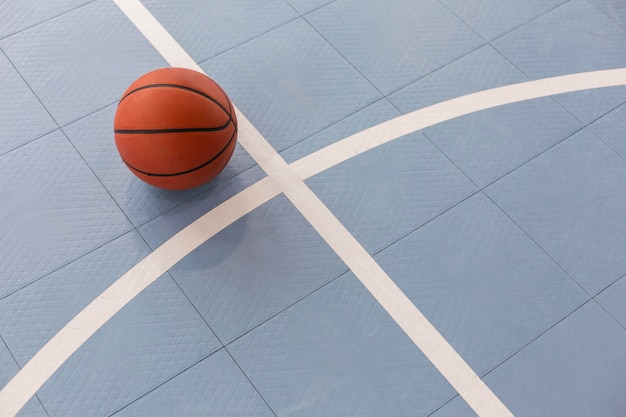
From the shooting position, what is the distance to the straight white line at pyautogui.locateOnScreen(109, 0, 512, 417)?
17.4 feet

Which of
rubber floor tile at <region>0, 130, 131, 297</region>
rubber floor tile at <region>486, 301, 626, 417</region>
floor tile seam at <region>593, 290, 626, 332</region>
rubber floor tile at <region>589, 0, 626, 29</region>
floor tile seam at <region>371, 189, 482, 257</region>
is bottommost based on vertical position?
rubber floor tile at <region>486, 301, 626, 417</region>

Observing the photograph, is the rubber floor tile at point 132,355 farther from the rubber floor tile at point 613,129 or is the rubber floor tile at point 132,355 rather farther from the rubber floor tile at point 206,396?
the rubber floor tile at point 613,129

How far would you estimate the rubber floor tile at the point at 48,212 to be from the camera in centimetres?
566

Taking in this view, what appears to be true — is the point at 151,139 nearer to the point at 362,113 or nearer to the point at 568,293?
the point at 362,113

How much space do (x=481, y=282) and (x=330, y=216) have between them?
1.38m

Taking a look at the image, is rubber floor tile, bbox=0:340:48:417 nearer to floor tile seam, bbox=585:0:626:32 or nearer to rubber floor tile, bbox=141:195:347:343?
rubber floor tile, bbox=141:195:347:343

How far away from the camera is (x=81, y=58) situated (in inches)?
265

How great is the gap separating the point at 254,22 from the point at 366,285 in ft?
10.1

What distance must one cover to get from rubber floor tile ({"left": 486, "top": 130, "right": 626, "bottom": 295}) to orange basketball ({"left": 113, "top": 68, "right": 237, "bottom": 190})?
251 centimetres

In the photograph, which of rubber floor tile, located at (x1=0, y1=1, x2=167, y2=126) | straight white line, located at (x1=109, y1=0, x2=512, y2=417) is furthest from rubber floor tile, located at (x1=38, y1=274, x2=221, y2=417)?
rubber floor tile, located at (x1=0, y1=1, x2=167, y2=126)

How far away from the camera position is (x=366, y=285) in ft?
18.6

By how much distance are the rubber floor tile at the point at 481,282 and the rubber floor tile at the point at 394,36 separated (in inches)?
63.8

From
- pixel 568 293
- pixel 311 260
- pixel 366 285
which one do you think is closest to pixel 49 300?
pixel 311 260

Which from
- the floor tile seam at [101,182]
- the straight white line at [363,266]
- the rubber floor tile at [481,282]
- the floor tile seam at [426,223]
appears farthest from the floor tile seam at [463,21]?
the floor tile seam at [101,182]
